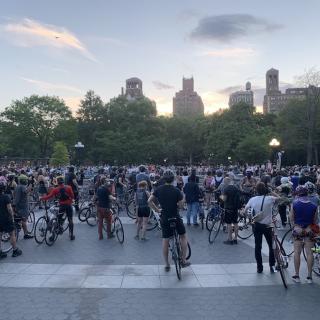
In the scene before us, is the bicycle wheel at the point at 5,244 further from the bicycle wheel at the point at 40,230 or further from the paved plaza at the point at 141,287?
the bicycle wheel at the point at 40,230

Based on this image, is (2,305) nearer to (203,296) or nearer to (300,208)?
(203,296)

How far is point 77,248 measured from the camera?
10758 mm

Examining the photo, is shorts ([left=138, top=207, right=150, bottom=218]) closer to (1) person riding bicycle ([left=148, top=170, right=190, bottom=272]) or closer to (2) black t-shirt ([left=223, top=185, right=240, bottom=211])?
(2) black t-shirt ([left=223, top=185, right=240, bottom=211])

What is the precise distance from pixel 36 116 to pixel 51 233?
202ft

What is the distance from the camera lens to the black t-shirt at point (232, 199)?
1138 centimetres

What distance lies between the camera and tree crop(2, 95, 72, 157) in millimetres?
69125

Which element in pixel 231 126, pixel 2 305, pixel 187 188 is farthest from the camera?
pixel 231 126

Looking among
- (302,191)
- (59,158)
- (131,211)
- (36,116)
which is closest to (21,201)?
(131,211)

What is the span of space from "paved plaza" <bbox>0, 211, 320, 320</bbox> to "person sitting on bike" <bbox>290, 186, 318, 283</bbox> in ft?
1.42

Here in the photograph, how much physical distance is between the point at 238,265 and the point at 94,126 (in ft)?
219

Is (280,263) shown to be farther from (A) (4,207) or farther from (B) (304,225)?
(A) (4,207)

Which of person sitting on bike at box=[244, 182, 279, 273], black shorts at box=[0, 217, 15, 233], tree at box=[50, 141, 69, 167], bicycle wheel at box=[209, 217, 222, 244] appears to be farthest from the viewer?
tree at box=[50, 141, 69, 167]

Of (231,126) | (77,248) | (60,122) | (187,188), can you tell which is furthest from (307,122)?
(77,248)

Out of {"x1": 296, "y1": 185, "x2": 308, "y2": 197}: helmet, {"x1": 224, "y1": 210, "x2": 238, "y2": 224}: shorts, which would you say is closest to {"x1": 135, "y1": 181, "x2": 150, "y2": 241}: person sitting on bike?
{"x1": 224, "y1": 210, "x2": 238, "y2": 224}: shorts
